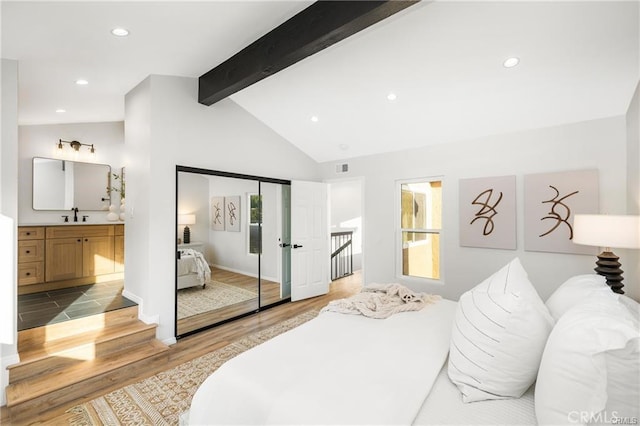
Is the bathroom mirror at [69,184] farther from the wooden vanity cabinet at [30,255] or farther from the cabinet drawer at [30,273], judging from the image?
the cabinet drawer at [30,273]

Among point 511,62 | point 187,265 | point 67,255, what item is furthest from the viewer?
point 67,255

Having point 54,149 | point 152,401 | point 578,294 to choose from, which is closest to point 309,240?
point 152,401

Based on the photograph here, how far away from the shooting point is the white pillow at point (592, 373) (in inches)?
35.4

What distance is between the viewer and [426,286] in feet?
13.9

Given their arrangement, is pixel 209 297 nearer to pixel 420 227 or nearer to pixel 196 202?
pixel 196 202

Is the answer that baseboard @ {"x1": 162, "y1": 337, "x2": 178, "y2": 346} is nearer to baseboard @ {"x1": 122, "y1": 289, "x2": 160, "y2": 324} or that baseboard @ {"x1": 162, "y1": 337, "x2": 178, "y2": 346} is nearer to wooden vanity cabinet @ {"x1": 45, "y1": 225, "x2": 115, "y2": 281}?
baseboard @ {"x1": 122, "y1": 289, "x2": 160, "y2": 324}

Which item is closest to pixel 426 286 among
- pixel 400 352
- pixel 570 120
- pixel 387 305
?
pixel 387 305

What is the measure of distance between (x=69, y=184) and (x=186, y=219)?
8.72 feet

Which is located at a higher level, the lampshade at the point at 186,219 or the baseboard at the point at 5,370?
the lampshade at the point at 186,219

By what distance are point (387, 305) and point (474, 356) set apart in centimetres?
107

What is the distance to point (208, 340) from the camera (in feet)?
10.9

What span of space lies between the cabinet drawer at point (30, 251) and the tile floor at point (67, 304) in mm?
462

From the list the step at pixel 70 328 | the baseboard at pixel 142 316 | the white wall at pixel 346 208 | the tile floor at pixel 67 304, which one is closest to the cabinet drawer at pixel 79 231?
the tile floor at pixel 67 304

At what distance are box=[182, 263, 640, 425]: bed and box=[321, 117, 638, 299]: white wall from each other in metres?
1.86
